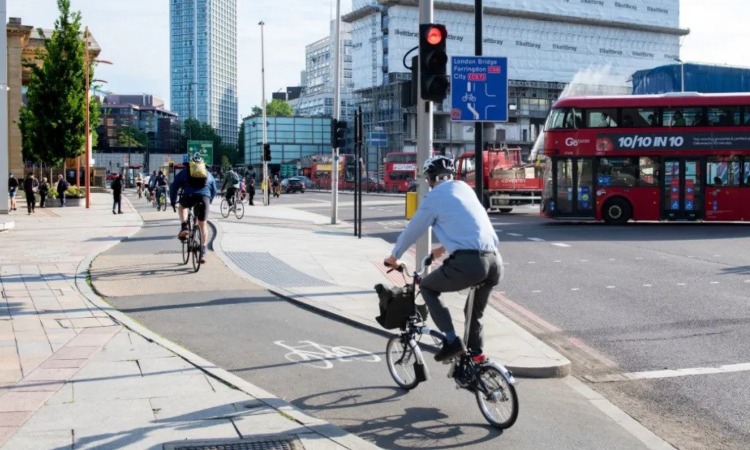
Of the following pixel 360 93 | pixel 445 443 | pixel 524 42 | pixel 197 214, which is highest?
pixel 524 42

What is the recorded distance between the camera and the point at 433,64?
10.4m

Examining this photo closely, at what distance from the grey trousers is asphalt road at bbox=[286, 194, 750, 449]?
1.42 metres

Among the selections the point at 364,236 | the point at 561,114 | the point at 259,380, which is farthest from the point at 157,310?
the point at 561,114

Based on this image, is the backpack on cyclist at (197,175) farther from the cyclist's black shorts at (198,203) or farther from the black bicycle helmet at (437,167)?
the black bicycle helmet at (437,167)

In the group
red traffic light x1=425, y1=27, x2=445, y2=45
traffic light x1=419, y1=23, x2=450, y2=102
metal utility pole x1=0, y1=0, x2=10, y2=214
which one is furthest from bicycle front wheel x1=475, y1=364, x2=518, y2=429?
metal utility pole x1=0, y1=0, x2=10, y2=214

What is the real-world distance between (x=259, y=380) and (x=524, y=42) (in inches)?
4209

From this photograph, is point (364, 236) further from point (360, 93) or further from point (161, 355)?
point (360, 93)

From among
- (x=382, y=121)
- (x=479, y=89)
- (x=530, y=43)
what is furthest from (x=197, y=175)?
(x=530, y=43)

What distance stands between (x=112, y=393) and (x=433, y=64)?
5990 mm

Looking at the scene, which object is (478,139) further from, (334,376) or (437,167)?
(437,167)

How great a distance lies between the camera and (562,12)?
112m

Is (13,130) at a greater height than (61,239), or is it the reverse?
(13,130)

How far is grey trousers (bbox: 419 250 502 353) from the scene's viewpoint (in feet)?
18.8

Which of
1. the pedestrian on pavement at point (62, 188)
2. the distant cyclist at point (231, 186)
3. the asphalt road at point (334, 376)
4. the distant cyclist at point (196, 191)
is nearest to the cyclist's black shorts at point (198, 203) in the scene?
the distant cyclist at point (196, 191)
